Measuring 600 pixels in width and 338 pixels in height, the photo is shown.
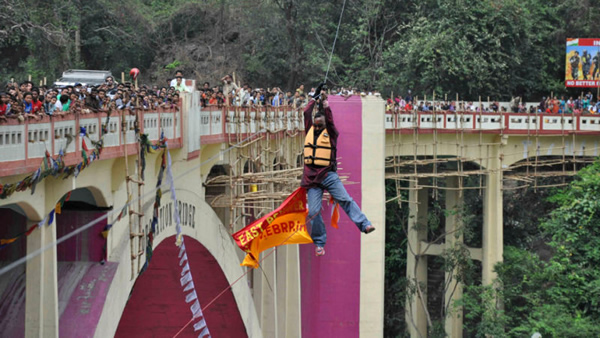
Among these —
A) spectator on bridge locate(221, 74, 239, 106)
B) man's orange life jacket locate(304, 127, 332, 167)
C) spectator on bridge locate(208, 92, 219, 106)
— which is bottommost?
man's orange life jacket locate(304, 127, 332, 167)

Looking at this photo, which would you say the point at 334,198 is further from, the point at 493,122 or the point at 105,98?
the point at 493,122

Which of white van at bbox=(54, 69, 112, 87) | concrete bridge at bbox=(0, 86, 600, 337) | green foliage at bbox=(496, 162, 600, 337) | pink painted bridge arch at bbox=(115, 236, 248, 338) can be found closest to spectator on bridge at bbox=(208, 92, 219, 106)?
concrete bridge at bbox=(0, 86, 600, 337)

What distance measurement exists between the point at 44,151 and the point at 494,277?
2987 centimetres

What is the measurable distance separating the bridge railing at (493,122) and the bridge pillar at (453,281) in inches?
113

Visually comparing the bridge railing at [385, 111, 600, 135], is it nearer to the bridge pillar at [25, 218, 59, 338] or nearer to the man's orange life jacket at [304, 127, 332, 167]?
the man's orange life jacket at [304, 127, 332, 167]

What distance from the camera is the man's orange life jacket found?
49.6ft

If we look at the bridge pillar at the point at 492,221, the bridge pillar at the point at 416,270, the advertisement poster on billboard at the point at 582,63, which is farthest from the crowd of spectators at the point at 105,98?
the advertisement poster on billboard at the point at 582,63

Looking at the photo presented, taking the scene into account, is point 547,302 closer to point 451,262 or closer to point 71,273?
point 451,262

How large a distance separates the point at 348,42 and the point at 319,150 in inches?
1418

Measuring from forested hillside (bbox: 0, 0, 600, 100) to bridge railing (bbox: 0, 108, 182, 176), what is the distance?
28146 mm

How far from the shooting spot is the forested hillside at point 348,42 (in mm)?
44781

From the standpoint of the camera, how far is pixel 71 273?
14.6 metres

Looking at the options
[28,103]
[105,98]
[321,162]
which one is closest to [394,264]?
[321,162]

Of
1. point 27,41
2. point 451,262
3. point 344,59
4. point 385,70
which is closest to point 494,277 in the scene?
point 451,262
